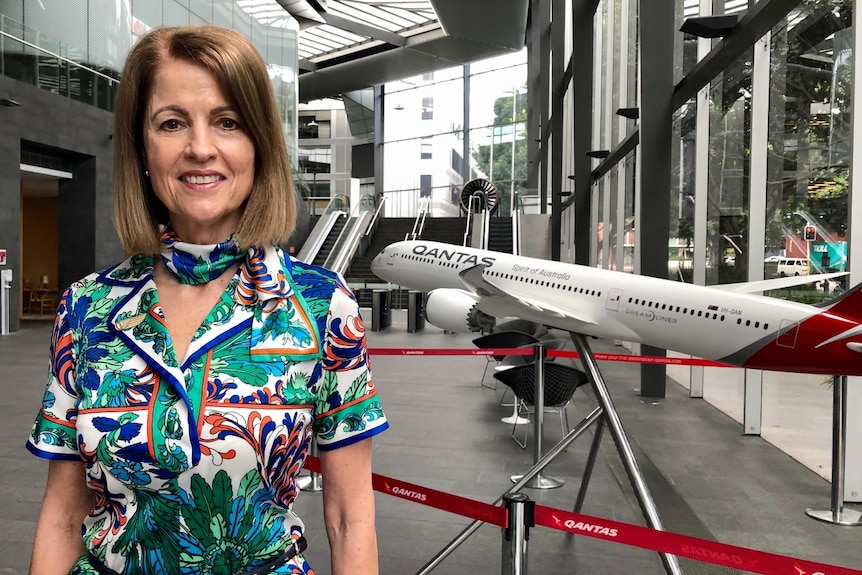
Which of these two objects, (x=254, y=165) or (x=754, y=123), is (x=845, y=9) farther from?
(x=254, y=165)

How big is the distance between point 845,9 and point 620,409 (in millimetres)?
5200

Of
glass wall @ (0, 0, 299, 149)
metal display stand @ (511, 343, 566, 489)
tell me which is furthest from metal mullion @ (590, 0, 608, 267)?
metal display stand @ (511, 343, 566, 489)

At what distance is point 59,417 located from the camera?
1.38 metres

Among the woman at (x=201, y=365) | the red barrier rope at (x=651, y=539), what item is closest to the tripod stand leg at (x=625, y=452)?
the red barrier rope at (x=651, y=539)

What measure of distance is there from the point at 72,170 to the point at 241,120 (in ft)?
65.3

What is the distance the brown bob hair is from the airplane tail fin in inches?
160

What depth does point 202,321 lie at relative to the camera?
1396mm

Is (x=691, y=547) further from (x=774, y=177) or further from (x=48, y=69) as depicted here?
(x=48, y=69)

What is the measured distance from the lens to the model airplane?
14.1 ft

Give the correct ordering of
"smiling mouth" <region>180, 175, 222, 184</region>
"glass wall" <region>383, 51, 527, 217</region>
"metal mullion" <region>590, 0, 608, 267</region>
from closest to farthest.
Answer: "smiling mouth" <region>180, 175, 222, 184</region>
"metal mullion" <region>590, 0, 608, 267</region>
"glass wall" <region>383, 51, 527, 217</region>

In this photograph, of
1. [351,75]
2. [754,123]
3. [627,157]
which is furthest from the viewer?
[351,75]

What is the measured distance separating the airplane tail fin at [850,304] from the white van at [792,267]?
2465 mm

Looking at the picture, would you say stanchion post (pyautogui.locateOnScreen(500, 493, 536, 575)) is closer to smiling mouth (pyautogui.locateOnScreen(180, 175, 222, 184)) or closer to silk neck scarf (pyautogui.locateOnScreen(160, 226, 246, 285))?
silk neck scarf (pyautogui.locateOnScreen(160, 226, 246, 285))

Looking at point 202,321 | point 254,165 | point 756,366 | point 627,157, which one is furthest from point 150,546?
point 627,157
